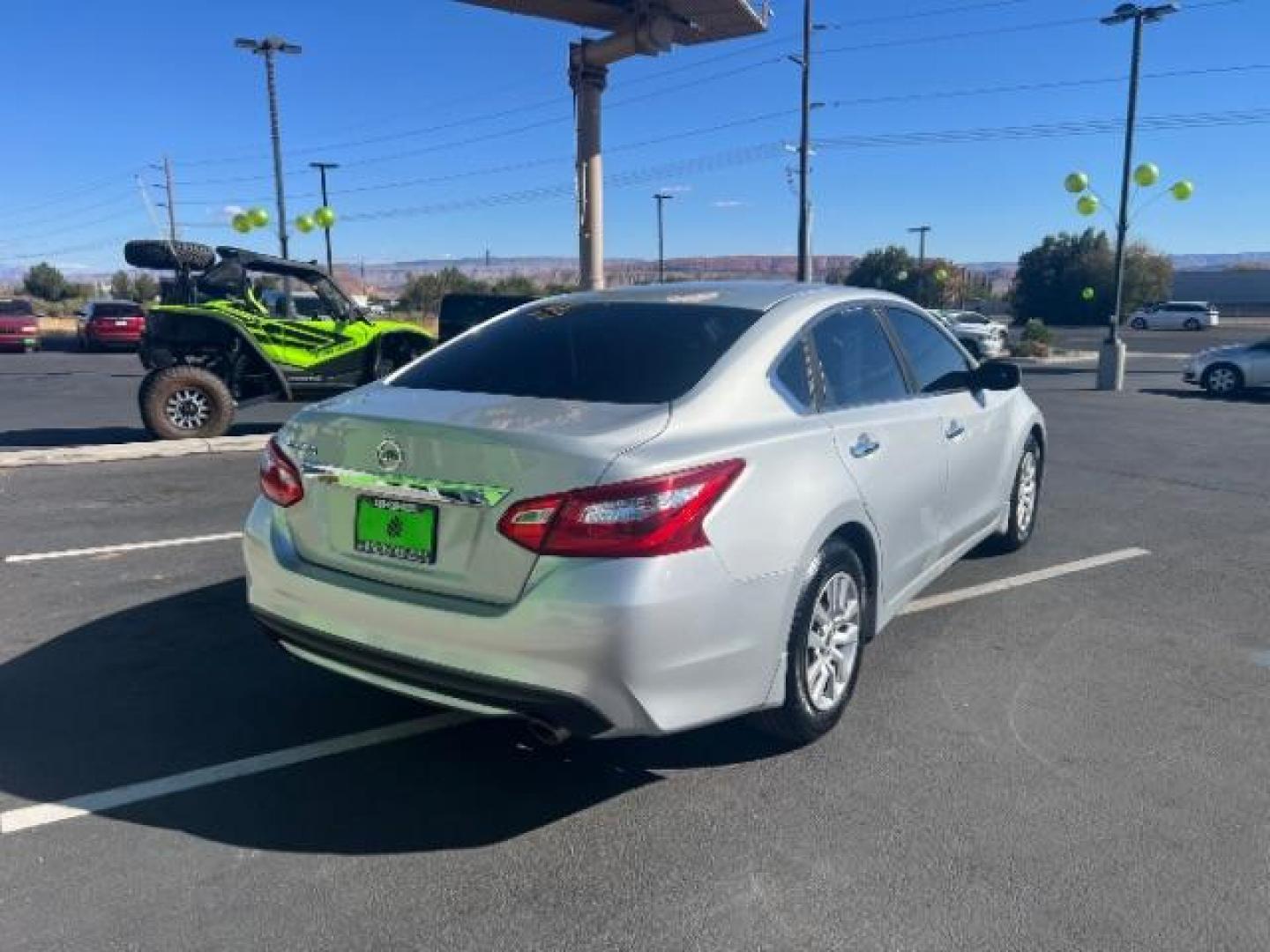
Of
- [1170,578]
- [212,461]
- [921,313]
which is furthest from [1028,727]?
[212,461]

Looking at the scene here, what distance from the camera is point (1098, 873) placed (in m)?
2.73

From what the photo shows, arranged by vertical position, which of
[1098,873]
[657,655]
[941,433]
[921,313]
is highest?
[921,313]

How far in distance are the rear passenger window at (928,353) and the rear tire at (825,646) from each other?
1.28m

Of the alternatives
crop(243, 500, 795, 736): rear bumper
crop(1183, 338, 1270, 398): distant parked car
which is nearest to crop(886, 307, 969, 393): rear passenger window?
crop(243, 500, 795, 736): rear bumper

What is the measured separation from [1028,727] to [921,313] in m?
2.09

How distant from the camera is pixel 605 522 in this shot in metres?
2.70

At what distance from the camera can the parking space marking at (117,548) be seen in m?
5.72

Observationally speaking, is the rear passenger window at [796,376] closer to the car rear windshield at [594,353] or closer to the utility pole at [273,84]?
the car rear windshield at [594,353]

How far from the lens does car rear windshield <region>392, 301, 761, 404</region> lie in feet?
10.9

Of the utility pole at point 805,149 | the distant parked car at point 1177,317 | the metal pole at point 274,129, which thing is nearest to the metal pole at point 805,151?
the utility pole at point 805,149

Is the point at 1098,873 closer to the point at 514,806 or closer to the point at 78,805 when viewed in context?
the point at 514,806

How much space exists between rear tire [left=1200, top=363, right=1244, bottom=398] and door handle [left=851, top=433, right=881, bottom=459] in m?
16.9

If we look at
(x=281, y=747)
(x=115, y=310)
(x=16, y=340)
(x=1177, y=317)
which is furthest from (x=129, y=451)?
(x=1177, y=317)

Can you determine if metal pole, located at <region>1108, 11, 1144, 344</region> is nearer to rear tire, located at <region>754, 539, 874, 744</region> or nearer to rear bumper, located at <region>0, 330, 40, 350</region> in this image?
rear tire, located at <region>754, 539, 874, 744</region>
